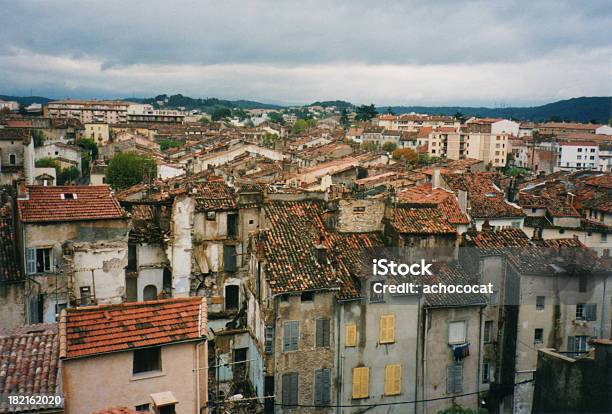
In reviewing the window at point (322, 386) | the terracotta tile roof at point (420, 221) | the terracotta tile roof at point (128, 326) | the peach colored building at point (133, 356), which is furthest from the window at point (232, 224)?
the peach colored building at point (133, 356)

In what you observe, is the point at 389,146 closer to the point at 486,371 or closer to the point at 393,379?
the point at 486,371

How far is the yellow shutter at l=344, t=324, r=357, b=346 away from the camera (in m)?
26.2

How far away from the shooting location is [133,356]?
1683 cm

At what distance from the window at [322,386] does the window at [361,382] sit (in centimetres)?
117

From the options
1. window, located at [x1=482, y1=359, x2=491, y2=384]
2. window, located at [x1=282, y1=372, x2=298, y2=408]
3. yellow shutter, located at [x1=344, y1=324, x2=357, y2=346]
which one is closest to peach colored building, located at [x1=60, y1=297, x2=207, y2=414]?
window, located at [x1=282, y1=372, x2=298, y2=408]

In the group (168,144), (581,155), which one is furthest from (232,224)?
(581,155)

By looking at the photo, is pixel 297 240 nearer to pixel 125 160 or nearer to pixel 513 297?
pixel 513 297

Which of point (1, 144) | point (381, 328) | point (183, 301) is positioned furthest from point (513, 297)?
point (1, 144)

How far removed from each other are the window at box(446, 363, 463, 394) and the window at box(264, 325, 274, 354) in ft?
27.3

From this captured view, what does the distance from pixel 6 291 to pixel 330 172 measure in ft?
153

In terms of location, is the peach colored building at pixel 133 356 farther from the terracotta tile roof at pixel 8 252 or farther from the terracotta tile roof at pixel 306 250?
the terracotta tile roof at pixel 8 252

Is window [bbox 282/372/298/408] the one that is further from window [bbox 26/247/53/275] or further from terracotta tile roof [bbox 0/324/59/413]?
window [bbox 26/247/53/275]

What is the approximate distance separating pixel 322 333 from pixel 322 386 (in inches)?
92.0

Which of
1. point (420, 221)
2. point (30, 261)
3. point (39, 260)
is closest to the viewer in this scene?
point (30, 261)
